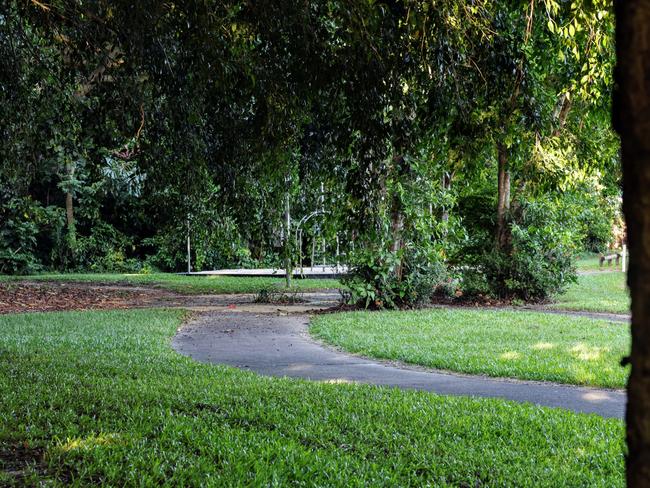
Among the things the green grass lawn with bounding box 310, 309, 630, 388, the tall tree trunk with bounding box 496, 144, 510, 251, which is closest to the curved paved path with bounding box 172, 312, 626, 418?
the green grass lawn with bounding box 310, 309, 630, 388

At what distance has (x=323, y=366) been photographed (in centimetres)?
871

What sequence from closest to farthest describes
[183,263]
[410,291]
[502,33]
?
[502,33], [410,291], [183,263]

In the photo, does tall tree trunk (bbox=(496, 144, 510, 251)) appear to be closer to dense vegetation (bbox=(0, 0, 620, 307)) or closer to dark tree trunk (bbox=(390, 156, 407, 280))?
dark tree trunk (bbox=(390, 156, 407, 280))

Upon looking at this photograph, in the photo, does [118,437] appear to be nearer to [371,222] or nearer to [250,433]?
[250,433]

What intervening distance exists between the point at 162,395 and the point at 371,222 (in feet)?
8.64

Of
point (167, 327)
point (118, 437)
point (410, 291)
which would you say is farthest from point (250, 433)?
point (410, 291)

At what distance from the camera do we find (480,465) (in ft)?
15.4

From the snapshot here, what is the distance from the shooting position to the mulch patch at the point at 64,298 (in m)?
16.4

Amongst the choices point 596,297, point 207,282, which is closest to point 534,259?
point 596,297

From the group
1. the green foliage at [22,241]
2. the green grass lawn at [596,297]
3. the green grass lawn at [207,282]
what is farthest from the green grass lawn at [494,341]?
the green foliage at [22,241]

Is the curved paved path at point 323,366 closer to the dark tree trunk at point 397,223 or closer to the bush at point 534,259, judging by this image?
the dark tree trunk at point 397,223

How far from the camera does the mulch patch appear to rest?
16359mm

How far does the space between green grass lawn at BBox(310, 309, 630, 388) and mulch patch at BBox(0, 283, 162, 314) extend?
6.67m

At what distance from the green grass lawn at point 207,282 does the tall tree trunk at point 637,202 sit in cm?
1902
